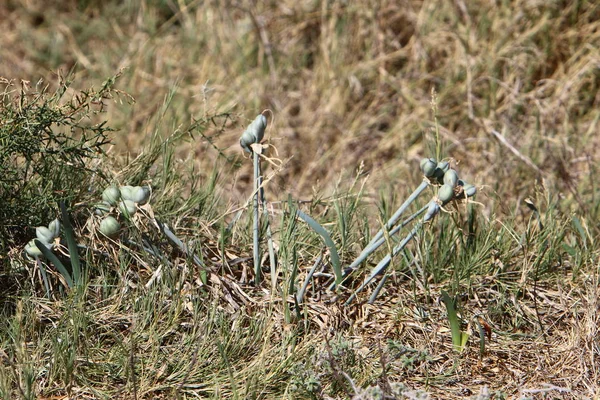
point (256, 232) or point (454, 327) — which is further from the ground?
point (256, 232)

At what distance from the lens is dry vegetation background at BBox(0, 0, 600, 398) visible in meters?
3.33

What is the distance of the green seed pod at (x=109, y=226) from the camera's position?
191 centimetres

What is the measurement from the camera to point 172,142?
2.28m

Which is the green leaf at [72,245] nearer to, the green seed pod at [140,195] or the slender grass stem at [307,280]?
the green seed pod at [140,195]

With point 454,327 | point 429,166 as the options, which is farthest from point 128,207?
point 454,327

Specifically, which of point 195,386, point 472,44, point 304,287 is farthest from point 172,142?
point 472,44

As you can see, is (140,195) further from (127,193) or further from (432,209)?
(432,209)

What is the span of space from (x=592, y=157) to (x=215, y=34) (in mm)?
2059

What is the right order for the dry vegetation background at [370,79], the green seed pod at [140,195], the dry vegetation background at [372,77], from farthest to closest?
the dry vegetation background at [372,77]
the dry vegetation background at [370,79]
the green seed pod at [140,195]

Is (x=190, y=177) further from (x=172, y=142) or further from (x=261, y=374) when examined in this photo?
(x=261, y=374)

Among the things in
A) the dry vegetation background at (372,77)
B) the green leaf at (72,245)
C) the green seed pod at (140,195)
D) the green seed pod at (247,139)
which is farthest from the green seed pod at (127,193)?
the dry vegetation background at (372,77)

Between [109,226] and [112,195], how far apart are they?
77 millimetres

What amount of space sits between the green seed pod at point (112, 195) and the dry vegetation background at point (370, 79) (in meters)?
1.19

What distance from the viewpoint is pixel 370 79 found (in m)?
3.91
